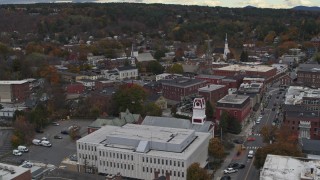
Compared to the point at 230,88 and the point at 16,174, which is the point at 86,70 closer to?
the point at 230,88

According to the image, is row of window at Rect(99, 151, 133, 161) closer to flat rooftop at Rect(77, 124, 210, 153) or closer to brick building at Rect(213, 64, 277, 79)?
flat rooftop at Rect(77, 124, 210, 153)

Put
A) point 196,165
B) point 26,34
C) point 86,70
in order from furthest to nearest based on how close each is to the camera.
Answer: point 26,34
point 86,70
point 196,165

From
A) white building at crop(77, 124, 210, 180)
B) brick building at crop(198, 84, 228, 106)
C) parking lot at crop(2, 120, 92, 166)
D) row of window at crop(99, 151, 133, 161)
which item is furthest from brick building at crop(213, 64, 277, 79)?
→ row of window at crop(99, 151, 133, 161)

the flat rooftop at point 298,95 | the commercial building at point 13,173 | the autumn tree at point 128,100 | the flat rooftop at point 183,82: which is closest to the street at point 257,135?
the flat rooftop at point 298,95

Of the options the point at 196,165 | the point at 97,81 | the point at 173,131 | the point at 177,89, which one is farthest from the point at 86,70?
the point at 196,165

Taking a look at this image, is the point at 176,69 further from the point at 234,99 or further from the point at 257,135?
the point at 257,135

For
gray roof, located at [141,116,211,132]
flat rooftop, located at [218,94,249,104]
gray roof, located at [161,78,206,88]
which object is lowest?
gray roof, located at [141,116,211,132]

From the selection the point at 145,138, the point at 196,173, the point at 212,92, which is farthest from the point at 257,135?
the point at 196,173
